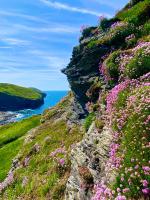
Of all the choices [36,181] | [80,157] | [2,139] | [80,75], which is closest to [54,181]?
[36,181]

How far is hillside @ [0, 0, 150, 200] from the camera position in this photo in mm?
15258

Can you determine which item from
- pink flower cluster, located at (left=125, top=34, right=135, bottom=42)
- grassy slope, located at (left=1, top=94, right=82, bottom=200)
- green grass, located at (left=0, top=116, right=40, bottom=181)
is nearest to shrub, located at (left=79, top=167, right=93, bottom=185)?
grassy slope, located at (left=1, top=94, right=82, bottom=200)

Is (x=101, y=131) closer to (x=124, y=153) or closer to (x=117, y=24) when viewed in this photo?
(x=124, y=153)

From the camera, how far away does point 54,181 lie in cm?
2594

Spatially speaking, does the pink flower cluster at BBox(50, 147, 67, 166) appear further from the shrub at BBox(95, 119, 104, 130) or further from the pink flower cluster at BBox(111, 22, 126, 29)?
the pink flower cluster at BBox(111, 22, 126, 29)

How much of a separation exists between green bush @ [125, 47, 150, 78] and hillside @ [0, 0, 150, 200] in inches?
2.1

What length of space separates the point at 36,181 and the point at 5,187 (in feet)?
20.7

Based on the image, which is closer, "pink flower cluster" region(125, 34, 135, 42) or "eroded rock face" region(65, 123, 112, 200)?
"eroded rock face" region(65, 123, 112, 200)

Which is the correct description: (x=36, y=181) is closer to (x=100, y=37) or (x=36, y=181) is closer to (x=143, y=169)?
(x=100, y=37)

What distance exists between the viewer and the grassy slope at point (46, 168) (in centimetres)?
2573

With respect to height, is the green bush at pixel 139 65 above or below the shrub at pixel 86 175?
above

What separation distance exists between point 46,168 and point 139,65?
39.3ft

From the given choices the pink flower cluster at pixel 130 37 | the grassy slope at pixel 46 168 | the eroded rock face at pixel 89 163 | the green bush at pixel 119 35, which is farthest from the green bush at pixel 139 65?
the grassy slope at pixel 46 168

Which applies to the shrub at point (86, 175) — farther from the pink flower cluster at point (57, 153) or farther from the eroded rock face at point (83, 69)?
the eroded rock face at point (83, 69)
